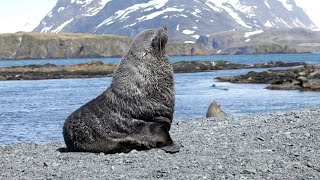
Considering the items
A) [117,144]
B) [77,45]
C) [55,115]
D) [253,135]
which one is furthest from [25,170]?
[77,45]

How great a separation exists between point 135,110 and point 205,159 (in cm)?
190

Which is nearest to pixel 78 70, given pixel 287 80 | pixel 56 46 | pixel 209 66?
pixel 209 66

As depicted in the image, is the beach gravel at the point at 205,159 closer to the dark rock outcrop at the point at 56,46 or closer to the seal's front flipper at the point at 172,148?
the seal's front flipper at the point at 172,148

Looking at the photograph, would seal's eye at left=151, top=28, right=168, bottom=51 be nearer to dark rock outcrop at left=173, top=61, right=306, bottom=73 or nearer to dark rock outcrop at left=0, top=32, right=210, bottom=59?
dark rock outcrop at left=173, top=61, right=306, bottom=73

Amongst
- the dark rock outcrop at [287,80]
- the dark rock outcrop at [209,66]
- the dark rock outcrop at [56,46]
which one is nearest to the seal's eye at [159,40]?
the dark rock outcrop at [287,80]

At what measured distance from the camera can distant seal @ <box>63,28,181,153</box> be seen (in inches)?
449

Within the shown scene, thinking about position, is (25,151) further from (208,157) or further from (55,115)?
(55,115)

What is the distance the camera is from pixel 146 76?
11.5 metres

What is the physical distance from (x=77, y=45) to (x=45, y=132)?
16946 cm

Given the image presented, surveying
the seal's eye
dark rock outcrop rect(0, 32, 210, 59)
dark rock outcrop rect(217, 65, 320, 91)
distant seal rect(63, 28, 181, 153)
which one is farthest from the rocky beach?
dark rock outcrop rect(0, 32, 210, 59)

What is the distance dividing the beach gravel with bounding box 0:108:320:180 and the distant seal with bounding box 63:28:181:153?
32cm

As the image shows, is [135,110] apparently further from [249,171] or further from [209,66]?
[209,66]

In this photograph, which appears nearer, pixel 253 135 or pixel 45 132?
pixel 253 135

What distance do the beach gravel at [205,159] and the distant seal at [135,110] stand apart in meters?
0.32
